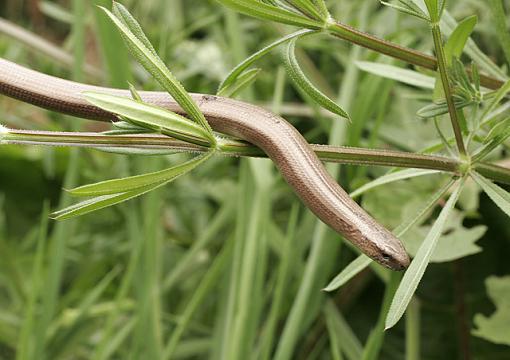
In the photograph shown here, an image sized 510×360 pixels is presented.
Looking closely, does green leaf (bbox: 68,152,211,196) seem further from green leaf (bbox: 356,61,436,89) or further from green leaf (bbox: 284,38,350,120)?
green leaf (bbox: 356,61,436,89)

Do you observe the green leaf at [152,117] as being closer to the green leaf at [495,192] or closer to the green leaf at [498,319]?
the green leaf at [495,192]

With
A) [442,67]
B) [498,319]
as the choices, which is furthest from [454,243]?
[442,67]

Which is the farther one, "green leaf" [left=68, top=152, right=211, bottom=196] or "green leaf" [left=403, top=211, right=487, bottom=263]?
"green leaf" [left=403, top=211, right=487, bottom=263]

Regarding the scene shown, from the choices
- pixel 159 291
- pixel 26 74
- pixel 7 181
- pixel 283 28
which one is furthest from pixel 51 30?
pixel 26 74

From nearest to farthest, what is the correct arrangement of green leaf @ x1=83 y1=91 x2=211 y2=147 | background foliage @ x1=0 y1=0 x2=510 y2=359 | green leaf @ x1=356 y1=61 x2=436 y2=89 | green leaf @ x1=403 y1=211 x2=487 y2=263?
1. green leaf @ x1=83 y1=91 x2=211 y2=147
2. green leaf @ x1=356 y1=61 x2=436 y2=89
3. green leaf @ x1=403 y1=211 x2=487 y2=263
4. background foliage @ x1=0 y1=0 x2=510 y2=359

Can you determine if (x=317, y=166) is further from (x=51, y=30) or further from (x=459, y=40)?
(x=51, y=30)

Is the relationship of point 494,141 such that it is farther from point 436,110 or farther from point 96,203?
point 96,203

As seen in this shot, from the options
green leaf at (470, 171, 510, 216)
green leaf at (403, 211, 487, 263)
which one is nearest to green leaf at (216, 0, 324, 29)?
green leaf at (470, 171, 510, 216)

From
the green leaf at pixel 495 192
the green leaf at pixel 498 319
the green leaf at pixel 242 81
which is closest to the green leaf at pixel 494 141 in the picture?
the green leaf at pixel 495 192
